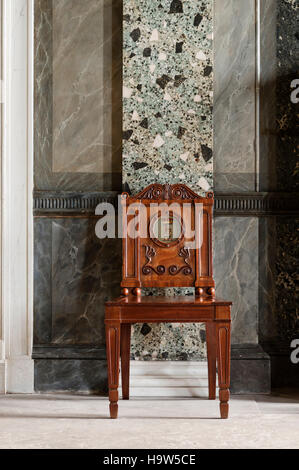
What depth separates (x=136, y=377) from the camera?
10.6 ft

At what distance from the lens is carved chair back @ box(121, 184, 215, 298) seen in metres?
3.10

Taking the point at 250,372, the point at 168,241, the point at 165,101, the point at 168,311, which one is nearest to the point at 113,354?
the point at 168,311

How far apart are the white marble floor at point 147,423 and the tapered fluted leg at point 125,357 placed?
79mm

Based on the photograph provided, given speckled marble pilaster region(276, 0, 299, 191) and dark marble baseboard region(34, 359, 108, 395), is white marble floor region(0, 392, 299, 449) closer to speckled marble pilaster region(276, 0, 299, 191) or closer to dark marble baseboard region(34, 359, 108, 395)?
dark marble baseboard region(34, 359, 108, 395)

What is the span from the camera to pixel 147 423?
103 inches

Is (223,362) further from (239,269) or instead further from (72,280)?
(72,280)

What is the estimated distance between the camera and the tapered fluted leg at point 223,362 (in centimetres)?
267

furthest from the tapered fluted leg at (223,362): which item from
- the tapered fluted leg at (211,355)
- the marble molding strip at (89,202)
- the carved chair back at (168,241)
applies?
the marble molding strip at (89,202)

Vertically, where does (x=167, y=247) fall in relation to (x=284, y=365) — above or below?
above

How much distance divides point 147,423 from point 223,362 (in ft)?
1.57

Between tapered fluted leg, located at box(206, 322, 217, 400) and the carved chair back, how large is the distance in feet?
0.68

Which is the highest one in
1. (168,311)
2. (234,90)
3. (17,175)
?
(234,90)

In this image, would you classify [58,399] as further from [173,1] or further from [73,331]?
[173,1]

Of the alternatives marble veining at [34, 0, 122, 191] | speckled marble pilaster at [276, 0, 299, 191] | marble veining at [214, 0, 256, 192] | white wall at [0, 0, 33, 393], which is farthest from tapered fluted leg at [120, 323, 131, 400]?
speckled marble pilaster at [276, 0, 299, 191]
